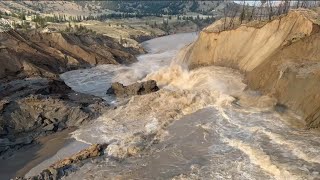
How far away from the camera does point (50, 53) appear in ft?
229

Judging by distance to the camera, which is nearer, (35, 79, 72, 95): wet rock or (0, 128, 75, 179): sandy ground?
(0, 128, 75, 179): sandy ground

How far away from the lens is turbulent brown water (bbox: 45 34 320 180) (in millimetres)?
23812

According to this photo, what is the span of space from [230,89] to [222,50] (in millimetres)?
8985

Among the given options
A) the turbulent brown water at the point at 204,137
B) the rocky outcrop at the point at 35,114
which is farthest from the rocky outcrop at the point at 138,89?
the rocky outcrop at the point at 35,114

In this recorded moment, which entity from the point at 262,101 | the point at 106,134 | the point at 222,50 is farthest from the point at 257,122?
the point at 222,50

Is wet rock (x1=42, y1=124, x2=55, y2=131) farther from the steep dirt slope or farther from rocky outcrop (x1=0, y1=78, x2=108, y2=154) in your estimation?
the steep dirt slope

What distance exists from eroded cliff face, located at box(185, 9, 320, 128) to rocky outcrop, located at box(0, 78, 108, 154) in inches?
543

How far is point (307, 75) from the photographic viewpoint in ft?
99.8

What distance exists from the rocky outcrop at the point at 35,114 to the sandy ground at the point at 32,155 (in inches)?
34.6

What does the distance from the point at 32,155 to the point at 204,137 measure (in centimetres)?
1191

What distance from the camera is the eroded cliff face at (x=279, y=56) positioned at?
98.9 ft

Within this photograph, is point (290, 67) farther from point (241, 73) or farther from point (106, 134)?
point (106, 134)

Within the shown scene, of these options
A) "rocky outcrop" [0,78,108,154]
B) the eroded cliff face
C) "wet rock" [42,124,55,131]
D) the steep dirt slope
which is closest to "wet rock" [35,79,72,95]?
"rocky outcrop" [0,78,108,154]

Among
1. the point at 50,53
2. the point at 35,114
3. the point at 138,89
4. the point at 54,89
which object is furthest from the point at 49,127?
the point at 50,53
